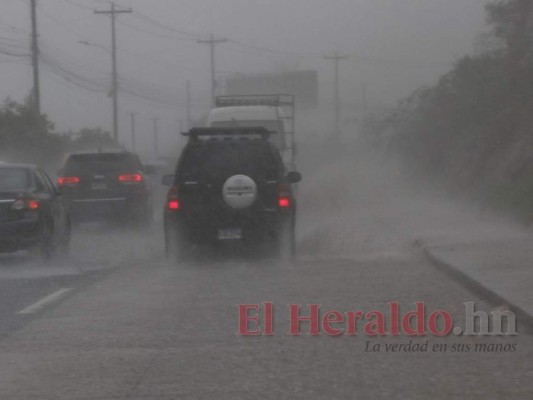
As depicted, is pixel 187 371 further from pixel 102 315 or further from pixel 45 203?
pixel 45 203

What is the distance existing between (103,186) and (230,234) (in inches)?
349

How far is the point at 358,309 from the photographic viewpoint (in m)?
11.9

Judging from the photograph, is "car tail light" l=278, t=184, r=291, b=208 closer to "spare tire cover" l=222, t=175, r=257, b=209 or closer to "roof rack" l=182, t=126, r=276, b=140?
"spare tire cover" l=222, t=175, r=257, b=209

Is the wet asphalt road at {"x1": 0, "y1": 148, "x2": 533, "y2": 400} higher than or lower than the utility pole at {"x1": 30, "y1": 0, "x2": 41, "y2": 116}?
lower

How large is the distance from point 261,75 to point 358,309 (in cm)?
5543

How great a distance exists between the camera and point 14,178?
18.7 metres

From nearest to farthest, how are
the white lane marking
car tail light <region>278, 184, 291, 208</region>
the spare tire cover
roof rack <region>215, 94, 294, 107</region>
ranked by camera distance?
the white lane marking, the spare tire cover, car tail light <region>278, 184, 291, 208</region>, roof rack <region>215, 94, 294, 107</region>

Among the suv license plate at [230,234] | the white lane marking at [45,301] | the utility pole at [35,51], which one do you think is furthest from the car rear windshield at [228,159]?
the utility pole at [35,51]

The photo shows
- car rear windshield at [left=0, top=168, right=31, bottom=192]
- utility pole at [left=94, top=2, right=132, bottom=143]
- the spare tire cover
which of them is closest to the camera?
the spare tire cover

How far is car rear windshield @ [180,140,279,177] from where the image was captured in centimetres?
1741

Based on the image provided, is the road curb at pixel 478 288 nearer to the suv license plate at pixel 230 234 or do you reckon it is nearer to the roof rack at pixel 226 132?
the suv license plate at pixel 230 234

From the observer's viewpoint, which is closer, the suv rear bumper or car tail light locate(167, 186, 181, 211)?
the suv rear bumper

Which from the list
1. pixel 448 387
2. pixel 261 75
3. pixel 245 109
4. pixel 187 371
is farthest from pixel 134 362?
pixel 261 75

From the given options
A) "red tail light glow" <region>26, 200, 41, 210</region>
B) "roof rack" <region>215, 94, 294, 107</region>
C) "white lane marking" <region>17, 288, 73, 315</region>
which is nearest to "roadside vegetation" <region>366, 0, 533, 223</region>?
"roof rack" <region>215, 94, 294, 107</region>
